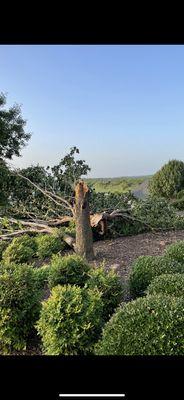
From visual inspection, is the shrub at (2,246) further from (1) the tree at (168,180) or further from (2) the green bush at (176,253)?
(2) the green bush at (176,253)

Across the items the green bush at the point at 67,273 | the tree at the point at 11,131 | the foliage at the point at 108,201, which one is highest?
the tree at the point at 11,131

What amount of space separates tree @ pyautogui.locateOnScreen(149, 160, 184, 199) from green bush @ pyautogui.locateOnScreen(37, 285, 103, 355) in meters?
4.53

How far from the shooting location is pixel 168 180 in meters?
8.77

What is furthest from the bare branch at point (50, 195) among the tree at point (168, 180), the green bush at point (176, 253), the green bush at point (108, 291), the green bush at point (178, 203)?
the green bush at point (108, 291)

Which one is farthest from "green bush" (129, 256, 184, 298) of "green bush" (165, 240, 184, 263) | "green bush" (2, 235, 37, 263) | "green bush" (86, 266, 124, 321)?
"green bush" (2, 235, 37, 263)

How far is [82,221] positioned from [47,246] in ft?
2.68

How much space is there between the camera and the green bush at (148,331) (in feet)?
7.98

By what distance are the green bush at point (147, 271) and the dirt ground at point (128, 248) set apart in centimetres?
78

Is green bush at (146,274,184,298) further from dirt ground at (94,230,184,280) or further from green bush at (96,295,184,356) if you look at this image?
dirt ground at (94,230,184,280)

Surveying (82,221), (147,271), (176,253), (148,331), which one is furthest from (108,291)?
(82,221)

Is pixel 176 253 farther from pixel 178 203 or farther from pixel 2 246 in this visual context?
pixel 178 203
